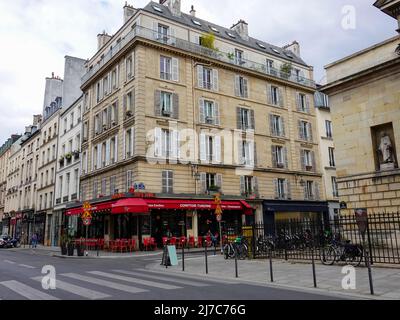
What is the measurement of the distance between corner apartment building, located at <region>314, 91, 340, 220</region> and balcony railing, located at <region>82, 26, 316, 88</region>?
2.87m

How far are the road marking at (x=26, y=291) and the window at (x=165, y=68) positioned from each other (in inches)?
766

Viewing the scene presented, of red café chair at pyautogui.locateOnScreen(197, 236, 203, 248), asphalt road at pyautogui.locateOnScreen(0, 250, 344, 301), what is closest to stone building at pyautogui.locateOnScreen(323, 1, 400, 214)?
asphalt road at pyautogui.locateOnScreen(0, 250, 344, 301)

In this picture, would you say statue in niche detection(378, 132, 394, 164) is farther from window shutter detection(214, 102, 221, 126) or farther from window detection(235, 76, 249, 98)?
window detection(235, 76, 249, 98)

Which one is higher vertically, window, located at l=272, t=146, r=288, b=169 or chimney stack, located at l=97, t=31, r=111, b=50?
chimney stack, located at l=97, t=31, r=111, b=50

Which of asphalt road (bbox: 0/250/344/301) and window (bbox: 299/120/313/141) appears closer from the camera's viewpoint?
asphalt road (bbox: 0/250/344/301)

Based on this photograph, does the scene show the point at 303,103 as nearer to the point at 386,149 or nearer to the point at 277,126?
the point at 277,126

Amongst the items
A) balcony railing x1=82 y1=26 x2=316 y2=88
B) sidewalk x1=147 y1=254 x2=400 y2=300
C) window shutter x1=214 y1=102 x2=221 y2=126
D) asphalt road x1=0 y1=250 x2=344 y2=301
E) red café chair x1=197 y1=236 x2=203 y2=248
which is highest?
balcony railing x1=82 y1=26 x2=316 y2=88

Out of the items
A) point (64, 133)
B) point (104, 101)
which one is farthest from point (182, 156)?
point (64, 133)

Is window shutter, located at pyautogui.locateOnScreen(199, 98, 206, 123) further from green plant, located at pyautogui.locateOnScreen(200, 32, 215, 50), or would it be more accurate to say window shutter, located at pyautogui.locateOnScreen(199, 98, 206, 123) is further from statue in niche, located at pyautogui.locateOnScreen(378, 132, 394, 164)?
statue in niche, located at pyautogui.locateOnScreen(378, 132, 394, 164)

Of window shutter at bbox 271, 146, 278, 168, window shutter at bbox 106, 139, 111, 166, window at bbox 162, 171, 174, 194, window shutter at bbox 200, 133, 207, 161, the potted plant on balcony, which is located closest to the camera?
window at bbox 162, 171, 174, 194

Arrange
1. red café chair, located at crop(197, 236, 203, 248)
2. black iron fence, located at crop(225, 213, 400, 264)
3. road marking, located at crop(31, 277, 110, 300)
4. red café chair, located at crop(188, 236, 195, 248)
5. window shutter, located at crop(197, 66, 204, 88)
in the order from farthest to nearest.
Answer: window shutter, located at crop(197, 66, 204, 88) < red café chair, located at crop(197, 236, 203, 248) < red café chair, located at crop(188, 236, 195, 248) < black iron fence, located at crop(225, 213, 400, 264) < road marking, located at crop(31, 277, 110, 300)

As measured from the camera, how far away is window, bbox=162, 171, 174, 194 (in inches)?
965

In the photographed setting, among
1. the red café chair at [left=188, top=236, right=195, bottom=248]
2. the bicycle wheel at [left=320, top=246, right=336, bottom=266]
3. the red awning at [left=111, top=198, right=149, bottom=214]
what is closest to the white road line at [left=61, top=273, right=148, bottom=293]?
the bicycle wheel at [left=320, top=246, right=336, bottom=266]
